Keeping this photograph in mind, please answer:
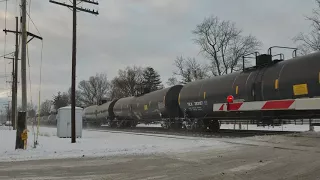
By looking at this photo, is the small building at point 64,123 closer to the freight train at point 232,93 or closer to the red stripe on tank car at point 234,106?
the freight train at point 232,93

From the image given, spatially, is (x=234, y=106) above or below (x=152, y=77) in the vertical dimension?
below

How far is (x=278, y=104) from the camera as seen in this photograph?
635 inches

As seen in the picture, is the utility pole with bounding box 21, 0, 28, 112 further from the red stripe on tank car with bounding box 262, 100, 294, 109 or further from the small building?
the red stripe on tank car with bounding box 262, 100, 294, 109

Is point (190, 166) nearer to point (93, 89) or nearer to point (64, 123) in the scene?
point (64, 123)

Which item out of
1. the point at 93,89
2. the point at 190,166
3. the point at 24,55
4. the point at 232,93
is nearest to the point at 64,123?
the point at 24,55

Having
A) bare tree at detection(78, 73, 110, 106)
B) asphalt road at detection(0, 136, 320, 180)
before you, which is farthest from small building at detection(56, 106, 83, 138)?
bare tree at detection(78, 73, 110, 106)

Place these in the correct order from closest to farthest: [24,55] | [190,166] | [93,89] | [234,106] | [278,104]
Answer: [190,166] < [24,55] < [278,104] < [234,106] < [93,89]

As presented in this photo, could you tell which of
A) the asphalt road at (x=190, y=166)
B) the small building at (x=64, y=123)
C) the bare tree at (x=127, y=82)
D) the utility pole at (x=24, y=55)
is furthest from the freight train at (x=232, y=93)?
the bare tree at (x=127, y=82)

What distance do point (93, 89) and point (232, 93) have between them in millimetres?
111797

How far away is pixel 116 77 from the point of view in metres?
112

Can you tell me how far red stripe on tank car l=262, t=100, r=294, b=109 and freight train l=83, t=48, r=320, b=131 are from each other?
0.79ft

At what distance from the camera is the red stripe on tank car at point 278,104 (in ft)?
50.9

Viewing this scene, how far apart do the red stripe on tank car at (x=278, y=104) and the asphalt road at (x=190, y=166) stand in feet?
9.67

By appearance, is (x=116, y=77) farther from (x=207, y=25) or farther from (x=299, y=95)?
(x=299, y=95)
